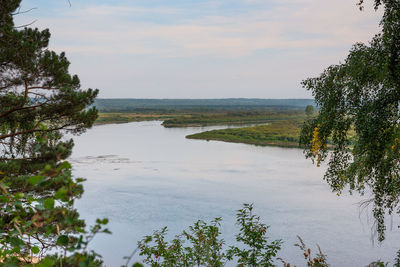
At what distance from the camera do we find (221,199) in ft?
52.9

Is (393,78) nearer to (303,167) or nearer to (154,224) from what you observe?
(154,224)

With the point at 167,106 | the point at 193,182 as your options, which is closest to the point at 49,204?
the point at 193,182

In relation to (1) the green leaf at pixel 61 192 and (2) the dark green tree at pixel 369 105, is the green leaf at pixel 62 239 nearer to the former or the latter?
(1) the green leaf at pixel 61 192

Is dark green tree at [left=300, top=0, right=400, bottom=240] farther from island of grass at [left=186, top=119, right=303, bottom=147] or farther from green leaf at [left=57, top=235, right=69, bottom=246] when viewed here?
island of grass at [left=186, top=119, right=303, bottom=147]

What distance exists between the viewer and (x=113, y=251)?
10562 mm

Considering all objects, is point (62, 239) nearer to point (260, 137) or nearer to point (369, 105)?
point (369, 105)

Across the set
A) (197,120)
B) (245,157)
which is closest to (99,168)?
(245,157)

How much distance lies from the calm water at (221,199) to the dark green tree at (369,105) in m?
5.36

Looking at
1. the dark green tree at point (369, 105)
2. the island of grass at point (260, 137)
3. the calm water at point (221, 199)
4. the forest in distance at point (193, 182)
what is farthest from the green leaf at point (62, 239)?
the island of grass at point (260, 137)

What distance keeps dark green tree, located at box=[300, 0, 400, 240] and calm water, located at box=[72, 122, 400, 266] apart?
5.36 m

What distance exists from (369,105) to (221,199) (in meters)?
12.1

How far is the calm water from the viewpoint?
36.7 ft

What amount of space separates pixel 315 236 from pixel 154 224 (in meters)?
5.55

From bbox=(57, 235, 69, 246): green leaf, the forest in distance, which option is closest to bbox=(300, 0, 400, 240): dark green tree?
the forest in distance
